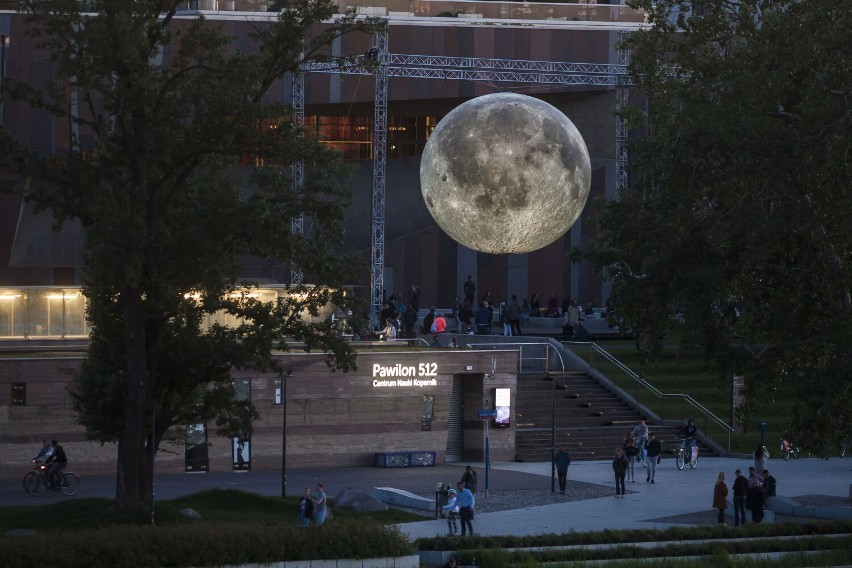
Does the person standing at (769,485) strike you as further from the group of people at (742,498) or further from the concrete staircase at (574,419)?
the concrete staircase at (574,419)

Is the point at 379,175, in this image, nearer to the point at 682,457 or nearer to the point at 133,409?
the point at 682,457

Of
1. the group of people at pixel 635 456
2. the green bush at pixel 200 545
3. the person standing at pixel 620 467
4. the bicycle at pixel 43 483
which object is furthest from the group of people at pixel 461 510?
the bicycle at pixel 43 483

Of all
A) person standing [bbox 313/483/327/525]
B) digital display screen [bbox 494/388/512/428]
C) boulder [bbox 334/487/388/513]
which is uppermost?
digital display screen [bbox 494/388/512/428]

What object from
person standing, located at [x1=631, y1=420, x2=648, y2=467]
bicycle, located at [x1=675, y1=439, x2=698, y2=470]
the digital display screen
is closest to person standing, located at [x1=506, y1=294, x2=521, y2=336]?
the digital display screen

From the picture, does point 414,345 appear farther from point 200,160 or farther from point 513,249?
point 513,249

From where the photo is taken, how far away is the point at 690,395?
5084 centimetres

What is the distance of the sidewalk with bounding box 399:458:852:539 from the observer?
30984mm

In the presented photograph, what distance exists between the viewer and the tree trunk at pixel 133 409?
93.1ft

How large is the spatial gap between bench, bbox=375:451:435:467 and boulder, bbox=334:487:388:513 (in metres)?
9.13

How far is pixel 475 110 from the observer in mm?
16781

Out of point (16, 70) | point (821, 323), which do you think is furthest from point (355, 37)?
point (821, 323)

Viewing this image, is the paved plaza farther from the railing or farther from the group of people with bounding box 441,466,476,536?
the railing

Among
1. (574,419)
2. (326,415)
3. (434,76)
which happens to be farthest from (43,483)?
(434,76)

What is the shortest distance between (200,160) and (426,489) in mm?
13202
